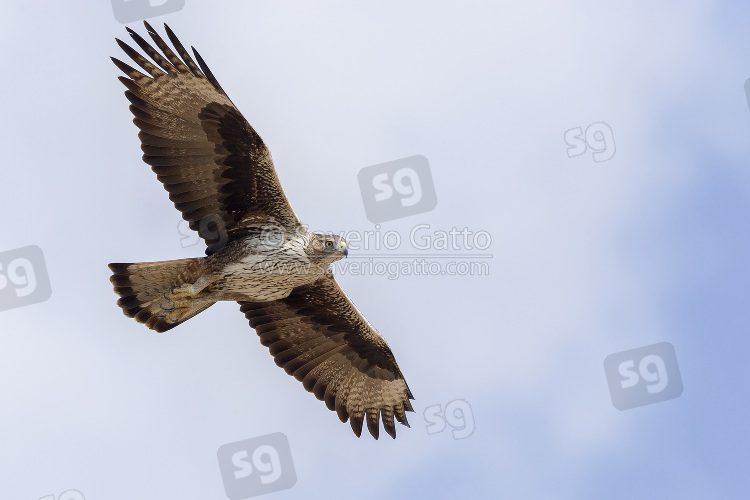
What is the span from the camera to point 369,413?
13.4 metres

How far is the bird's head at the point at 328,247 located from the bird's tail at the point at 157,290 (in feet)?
4.03

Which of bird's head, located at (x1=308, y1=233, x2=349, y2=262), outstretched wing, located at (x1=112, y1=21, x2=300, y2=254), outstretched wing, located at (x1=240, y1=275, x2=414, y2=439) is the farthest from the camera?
outstretched wing, located at (x1=240, y1=275, x2=414, y2=439)

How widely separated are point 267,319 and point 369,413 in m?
1.72

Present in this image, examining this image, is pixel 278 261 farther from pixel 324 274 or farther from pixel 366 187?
pixel 366 187

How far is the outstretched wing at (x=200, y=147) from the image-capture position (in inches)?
455

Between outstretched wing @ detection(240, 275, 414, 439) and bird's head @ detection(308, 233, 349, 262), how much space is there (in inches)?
41.7

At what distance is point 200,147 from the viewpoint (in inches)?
461

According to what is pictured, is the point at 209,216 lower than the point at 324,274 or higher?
higher

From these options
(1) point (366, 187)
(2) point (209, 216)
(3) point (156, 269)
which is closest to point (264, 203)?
(2) point (209, 216)

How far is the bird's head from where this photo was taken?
11.8 meters

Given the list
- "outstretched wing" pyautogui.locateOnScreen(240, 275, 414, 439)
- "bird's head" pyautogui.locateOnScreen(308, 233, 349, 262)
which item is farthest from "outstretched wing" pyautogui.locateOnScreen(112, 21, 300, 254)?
"outstretched wing" pyautogui.locateOnScreen(240, 275, 414, 439)

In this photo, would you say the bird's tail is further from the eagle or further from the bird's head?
the bird's head

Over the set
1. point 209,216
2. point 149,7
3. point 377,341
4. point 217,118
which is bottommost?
point 377,341

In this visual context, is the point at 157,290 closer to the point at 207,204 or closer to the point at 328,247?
the point at 207,204
